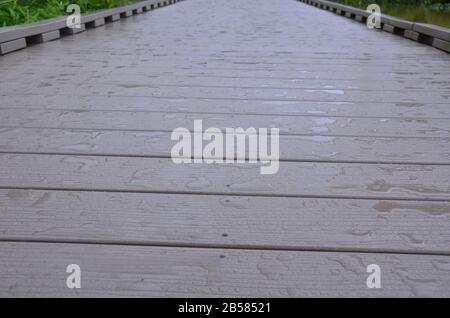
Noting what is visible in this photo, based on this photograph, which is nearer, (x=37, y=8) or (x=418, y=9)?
(x=37, y=8)

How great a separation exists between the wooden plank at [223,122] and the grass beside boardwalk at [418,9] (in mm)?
3650

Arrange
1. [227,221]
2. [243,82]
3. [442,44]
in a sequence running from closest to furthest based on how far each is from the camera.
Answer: [227,221] < [243,82] < [442,44]

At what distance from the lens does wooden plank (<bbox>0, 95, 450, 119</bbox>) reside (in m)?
1.72

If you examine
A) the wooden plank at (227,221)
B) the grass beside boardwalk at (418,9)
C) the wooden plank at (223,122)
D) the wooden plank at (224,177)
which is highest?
the wooden plank at (227,221)

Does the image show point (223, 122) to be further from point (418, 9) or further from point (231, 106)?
point (418, 9)

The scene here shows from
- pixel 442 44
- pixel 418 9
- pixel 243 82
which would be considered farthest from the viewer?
pixel 418 9

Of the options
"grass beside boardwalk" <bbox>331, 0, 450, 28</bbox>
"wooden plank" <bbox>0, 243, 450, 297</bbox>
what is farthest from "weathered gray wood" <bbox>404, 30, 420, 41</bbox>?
"wooden plank" <bbox>0, 243, 450, 297</bbox>

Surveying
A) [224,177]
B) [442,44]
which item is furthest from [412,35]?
[224,177]

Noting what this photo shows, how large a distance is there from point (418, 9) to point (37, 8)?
4.77 metres

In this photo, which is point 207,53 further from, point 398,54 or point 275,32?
point 275,32

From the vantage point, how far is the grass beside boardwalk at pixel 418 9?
17.5 feet

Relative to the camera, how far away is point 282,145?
4.52ft

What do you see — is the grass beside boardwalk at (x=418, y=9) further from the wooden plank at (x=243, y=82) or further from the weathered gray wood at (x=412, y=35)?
the wooden plank at (x=243, y=82)

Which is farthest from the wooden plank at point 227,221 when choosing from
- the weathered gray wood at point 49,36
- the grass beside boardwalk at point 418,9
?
the grass beside boardwalk at point 418,9
